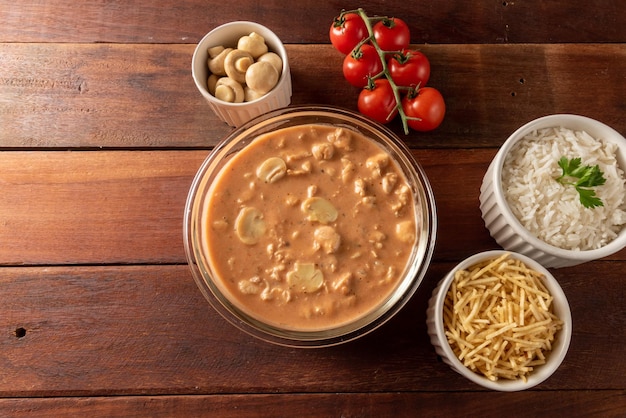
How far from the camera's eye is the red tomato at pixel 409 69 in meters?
2.04

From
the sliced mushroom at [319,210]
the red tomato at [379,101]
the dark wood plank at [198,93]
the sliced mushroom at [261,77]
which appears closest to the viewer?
the sliced mushroom at [319,210]

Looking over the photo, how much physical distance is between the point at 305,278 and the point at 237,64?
80 cm

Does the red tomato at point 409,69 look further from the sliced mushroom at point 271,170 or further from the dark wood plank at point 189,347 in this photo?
the dark wood plank at point 189,347

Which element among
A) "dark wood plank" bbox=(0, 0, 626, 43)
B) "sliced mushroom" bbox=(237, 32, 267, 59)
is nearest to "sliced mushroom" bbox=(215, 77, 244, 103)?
"sliced mushroom" bbox=(237, 32, 267, 59)

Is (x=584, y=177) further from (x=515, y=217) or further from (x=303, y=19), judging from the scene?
(x=303, y=19)

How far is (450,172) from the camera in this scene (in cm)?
211

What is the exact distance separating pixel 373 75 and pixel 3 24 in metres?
1.52

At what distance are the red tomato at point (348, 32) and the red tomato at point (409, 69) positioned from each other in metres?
0.15

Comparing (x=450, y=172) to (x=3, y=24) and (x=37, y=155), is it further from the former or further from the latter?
(x=3, y=24)

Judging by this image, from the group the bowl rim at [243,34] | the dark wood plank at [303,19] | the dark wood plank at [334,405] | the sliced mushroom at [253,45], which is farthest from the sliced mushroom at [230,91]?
the dark wood plank at [334,405]

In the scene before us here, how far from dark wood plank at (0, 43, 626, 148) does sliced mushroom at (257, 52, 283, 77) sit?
0.22m

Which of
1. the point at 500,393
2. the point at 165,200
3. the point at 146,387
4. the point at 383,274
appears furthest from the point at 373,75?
the point at 146,387

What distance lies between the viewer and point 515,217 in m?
1.83

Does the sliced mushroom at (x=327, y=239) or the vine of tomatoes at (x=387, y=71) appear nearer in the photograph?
the sliced mushroom at (x=327, y=239)
